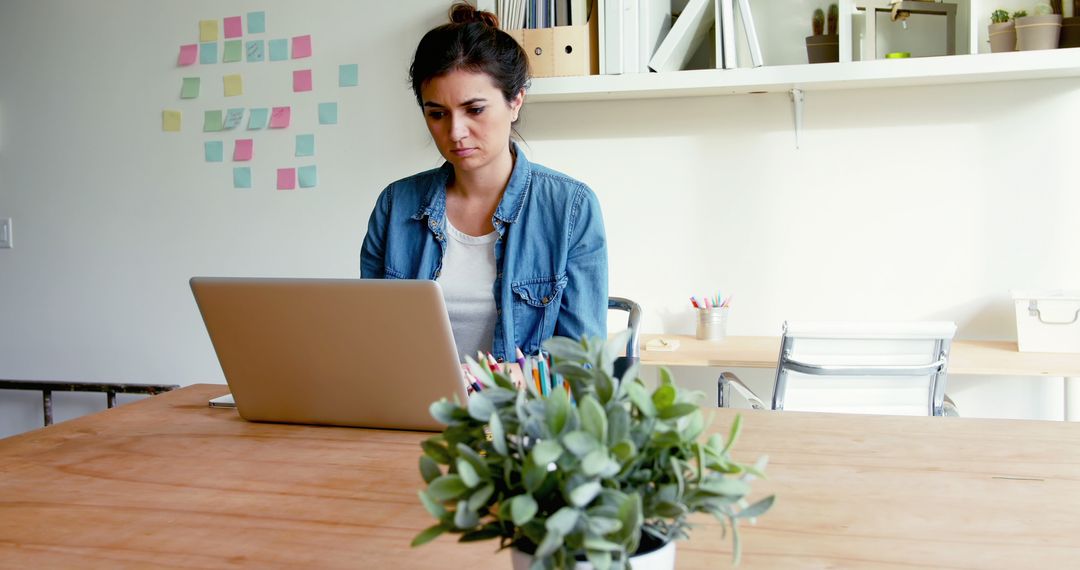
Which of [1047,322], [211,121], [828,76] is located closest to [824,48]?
[828,76]

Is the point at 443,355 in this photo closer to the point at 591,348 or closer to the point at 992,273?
the point at 591,348

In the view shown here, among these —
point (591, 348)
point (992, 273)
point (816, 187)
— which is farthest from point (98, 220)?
point (591, 348)

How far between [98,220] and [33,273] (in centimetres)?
34

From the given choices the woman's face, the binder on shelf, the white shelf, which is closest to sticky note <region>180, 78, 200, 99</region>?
the white shelf

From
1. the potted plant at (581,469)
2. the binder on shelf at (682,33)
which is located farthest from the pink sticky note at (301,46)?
the potted plant at (581,469)

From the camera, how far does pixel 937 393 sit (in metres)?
1.93

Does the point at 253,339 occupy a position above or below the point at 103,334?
above

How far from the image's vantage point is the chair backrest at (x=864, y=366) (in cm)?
188

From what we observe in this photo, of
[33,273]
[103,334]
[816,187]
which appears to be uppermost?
[816,187]

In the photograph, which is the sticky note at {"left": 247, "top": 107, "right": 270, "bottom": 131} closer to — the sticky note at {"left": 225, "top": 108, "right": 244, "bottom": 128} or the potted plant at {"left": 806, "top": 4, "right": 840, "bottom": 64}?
the sticky note at {"left": 225, "top": 108, "right": 244, "bottom": 128}

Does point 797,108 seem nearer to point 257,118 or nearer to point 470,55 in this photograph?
point 470,55

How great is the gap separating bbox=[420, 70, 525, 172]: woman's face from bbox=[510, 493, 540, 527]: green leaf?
123 cm

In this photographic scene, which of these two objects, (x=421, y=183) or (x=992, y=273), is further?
(x=992, y=273)

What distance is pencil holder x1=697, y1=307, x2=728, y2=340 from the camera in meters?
2.58
